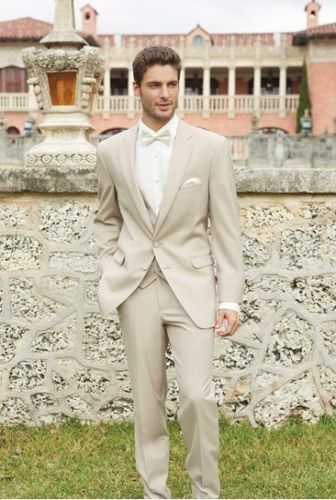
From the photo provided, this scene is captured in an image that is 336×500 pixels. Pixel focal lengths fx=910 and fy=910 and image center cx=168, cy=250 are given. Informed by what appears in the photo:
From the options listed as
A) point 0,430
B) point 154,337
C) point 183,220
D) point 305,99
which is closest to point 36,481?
point 0,430

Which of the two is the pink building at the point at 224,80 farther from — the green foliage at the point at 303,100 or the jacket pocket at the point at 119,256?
the jacket pocket at the point at 119,256

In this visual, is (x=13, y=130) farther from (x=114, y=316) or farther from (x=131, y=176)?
(x=131, y=176)

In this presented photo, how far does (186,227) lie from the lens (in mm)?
3346

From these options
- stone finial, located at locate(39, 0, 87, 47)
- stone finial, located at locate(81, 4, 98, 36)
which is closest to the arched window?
stone finial, located at locate(81, 4, 98, 36)

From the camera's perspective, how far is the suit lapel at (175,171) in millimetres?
3283

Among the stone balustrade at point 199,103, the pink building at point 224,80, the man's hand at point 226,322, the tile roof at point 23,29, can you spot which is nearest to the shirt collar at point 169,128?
the man's hand at point 226,322

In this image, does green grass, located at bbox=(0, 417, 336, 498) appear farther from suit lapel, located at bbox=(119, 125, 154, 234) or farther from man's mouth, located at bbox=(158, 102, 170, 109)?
man's mouth, located at bbox=(158, 102, 170, 109)

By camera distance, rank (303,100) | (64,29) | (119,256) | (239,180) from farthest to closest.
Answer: (303,100), (64,29), (239,180), (119,256)

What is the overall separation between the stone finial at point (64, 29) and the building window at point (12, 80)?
48824 millimetres

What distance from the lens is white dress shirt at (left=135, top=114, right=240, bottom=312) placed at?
3.34 m

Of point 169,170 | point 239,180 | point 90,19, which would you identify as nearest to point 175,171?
point 169,170

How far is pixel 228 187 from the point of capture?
3.30 metres

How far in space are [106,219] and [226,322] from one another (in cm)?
63

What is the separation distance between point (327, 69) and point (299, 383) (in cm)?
4939
